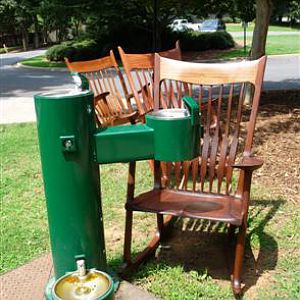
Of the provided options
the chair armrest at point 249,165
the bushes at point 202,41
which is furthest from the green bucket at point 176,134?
the bushes at point 202,41

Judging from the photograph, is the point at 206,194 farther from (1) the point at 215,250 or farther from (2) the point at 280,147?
(2) the point at 280,147

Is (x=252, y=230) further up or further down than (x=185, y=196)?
further down

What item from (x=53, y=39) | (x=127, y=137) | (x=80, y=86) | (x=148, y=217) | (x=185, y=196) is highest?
(x=80, y=86)

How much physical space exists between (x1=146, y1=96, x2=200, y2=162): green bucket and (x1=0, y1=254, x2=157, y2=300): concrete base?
74 cm

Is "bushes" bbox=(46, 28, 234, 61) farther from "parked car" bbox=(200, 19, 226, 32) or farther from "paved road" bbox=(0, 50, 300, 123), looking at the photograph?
"parked car" bbox=(200, 19, 226, 32)

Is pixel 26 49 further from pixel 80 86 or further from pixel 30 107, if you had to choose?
pixel 80 86

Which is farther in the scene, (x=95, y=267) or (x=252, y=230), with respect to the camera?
(x=252, y=230)

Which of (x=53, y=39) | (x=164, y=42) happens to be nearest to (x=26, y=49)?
(x=53, y=39)

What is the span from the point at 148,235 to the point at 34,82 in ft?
37.4

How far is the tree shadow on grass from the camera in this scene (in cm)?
292

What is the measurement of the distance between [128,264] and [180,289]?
338 mm

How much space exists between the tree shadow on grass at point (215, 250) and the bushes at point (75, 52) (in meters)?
16.9

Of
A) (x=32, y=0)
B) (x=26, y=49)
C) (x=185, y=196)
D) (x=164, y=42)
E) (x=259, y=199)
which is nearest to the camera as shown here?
(x=185, y=196)

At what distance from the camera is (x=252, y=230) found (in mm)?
3412
